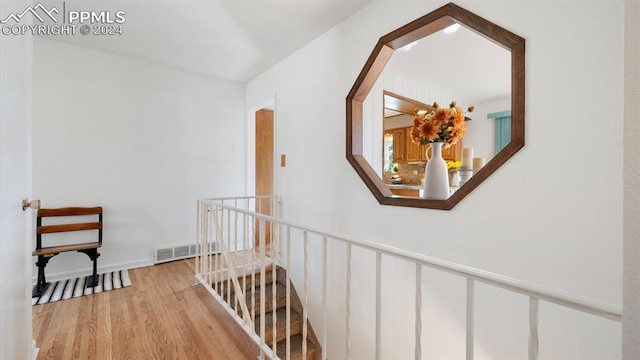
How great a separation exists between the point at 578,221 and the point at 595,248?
126mm

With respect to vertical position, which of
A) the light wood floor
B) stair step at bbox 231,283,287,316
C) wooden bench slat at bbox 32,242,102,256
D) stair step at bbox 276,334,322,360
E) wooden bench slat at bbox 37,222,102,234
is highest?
wooden bench slat at bbox 37,222,102,234

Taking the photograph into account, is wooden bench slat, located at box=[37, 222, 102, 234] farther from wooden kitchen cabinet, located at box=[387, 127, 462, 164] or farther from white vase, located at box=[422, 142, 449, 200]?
wooden kitchen cabinet, located at box=[387, 127, 462, 164]

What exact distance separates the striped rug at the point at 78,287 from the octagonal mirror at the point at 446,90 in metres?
2.73

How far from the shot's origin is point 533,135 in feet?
4.23

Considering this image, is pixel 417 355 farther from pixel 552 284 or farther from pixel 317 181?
pixel 317 181

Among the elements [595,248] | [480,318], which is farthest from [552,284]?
[480,318]

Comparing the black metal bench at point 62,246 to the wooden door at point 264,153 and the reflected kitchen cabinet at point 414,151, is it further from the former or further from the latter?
the reflected kitchen cabinet at point 414,151

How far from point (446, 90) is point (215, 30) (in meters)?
3.24

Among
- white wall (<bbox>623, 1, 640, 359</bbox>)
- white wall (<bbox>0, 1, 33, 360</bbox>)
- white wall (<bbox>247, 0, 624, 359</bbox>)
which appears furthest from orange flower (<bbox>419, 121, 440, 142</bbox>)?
white wall (<bbox>0, 1, 33, 360</bbox>)

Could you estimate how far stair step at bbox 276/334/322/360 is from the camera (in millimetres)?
2316

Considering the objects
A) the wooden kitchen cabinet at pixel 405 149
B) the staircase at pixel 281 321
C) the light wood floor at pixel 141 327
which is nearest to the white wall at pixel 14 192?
the light wood floor at pixel 141 327

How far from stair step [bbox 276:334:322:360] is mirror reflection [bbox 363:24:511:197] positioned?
179 centimetres

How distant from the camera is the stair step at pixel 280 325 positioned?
232 centimetres

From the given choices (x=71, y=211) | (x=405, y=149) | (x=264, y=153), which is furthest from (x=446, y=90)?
(x=71, y=211)
